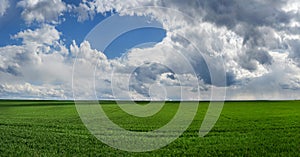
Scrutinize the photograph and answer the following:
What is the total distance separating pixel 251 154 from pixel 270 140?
4991mm

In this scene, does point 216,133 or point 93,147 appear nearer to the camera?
point 93,147

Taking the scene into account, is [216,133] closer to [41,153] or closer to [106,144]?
[106,144]

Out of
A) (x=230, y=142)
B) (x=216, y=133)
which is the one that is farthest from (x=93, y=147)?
(x=216, y=133)

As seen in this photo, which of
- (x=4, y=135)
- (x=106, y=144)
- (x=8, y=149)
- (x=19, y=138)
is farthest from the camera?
(x=4, y=135)

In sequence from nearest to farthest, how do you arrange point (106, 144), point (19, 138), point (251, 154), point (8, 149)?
1. point (251, 154)
2. point (8, 149)
3. point (106, 144)
4. point (19, 138)

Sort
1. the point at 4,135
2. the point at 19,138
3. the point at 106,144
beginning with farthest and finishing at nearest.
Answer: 1. the point at 4,135
2. the point at 19,138
3. the point at 106,144

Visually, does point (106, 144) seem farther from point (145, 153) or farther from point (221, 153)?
point (221, 153)

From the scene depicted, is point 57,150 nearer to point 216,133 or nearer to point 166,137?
point 166,137

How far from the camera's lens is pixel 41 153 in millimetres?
19141

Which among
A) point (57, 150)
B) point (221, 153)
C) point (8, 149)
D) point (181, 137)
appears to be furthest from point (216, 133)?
point (8, 149)

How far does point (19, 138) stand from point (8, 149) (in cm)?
406

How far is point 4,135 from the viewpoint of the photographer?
26.2 m

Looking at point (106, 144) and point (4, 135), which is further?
point (4, 135)

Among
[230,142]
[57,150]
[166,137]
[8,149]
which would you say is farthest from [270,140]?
[8,149]
